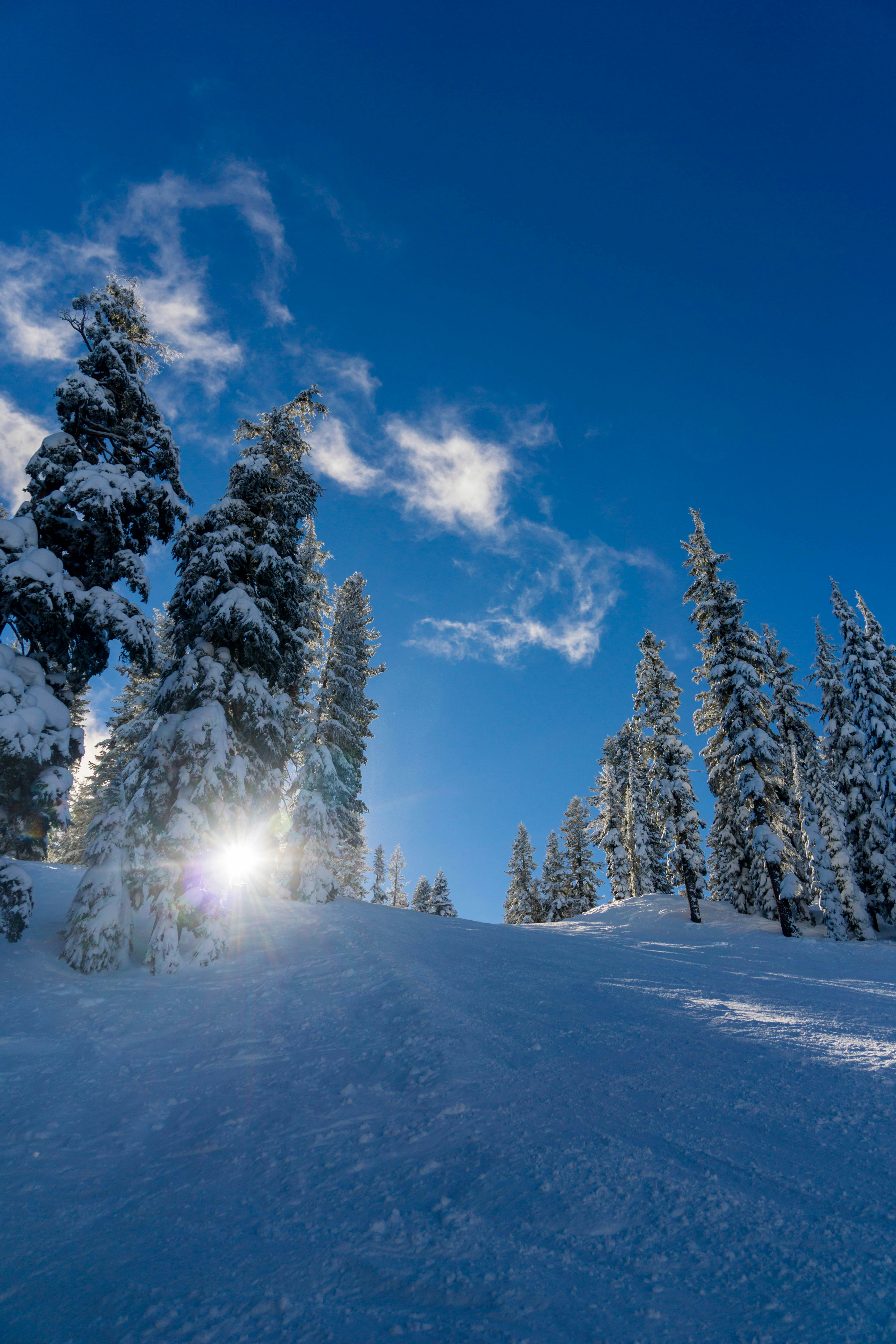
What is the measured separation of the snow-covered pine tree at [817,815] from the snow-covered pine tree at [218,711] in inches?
922

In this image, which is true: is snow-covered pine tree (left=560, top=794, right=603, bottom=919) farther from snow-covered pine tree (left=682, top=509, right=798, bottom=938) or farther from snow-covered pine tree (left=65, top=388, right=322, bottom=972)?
snow-covered pine tree (left=65, top=388, right=322, bottom=972)

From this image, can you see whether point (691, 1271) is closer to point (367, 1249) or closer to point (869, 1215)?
point (869, 1215)

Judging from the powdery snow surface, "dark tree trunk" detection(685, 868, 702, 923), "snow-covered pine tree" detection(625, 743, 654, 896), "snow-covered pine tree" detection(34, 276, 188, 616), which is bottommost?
the powdery snow surface

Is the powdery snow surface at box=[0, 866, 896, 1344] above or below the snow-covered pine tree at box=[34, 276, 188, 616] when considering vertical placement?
below

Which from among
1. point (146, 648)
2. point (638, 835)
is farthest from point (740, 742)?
point (146, 648)

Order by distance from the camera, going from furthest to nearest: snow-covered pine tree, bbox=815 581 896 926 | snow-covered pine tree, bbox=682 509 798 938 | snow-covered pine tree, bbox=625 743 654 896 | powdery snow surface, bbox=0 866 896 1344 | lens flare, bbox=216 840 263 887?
snow-covered pine tree, bbox=625 743 654 896, snow-covered pine tree, bbox=815 581 896 926, snow-covered pine tree, bbox=682 509 798 938, lens flare, bbox=216 840 263 887, powdery snow surface, bbox=0 866 896 1344

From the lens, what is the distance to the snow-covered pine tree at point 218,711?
10.8 meters

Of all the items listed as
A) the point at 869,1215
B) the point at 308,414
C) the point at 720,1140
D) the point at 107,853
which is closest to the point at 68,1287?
the point at 720,1140

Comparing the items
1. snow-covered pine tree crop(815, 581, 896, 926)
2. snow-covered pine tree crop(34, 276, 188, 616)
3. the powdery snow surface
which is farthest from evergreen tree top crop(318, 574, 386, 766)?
snow-covered pine tree crop(815, 581, 896, 926)

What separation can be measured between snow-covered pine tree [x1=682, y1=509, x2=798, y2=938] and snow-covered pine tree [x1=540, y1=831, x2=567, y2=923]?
51.4ft

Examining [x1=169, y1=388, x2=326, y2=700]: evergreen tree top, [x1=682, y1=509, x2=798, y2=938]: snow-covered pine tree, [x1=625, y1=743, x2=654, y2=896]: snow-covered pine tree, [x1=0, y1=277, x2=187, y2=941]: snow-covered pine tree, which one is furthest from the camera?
[x1=625, y1=743, x2=654, y2=896]: snow-covered pine tree

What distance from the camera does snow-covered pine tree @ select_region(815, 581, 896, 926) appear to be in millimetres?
27453

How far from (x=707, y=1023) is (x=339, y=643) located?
21561mm

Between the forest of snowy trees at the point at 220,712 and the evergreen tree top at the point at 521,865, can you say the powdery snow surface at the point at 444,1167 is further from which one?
the evergreen tree top at the point at 521,865
